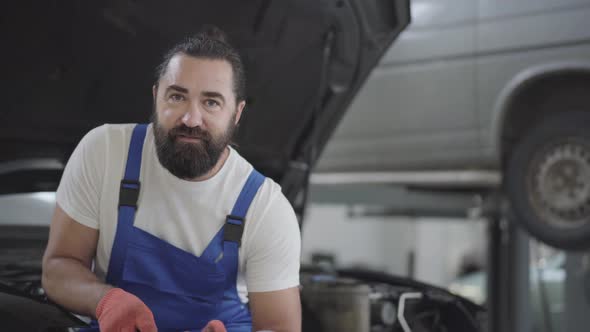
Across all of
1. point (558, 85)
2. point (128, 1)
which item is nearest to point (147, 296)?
point (128, 1)

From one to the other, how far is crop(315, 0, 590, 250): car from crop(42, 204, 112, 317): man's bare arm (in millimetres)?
2301

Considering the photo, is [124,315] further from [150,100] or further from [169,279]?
[150,100]

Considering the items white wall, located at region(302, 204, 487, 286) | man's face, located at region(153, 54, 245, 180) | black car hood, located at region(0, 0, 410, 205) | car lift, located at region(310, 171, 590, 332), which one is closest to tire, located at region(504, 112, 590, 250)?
car lift, located at region(310, 171, 590, 332)

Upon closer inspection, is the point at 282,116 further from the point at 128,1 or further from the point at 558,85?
the point at 558,85

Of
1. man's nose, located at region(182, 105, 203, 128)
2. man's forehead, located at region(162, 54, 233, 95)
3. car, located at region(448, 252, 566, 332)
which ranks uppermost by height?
man's forehead, located at region(162, 54, 233, 95)

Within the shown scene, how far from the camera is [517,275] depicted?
3.70 m

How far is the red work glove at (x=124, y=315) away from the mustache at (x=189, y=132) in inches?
11.2

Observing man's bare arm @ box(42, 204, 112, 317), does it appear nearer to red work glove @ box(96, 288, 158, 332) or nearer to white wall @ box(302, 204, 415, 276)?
red work glove @ box(96, 288, 158, 332)

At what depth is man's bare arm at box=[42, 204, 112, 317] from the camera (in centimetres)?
127

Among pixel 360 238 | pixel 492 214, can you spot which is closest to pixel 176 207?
pixel 492 214

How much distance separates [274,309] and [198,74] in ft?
1.59

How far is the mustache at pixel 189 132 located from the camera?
47.2 inches

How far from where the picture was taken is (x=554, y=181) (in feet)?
10.3

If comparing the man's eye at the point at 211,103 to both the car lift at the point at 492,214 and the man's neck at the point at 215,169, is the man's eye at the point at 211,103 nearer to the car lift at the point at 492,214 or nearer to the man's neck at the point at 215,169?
the man's neck at the point at 215,169
